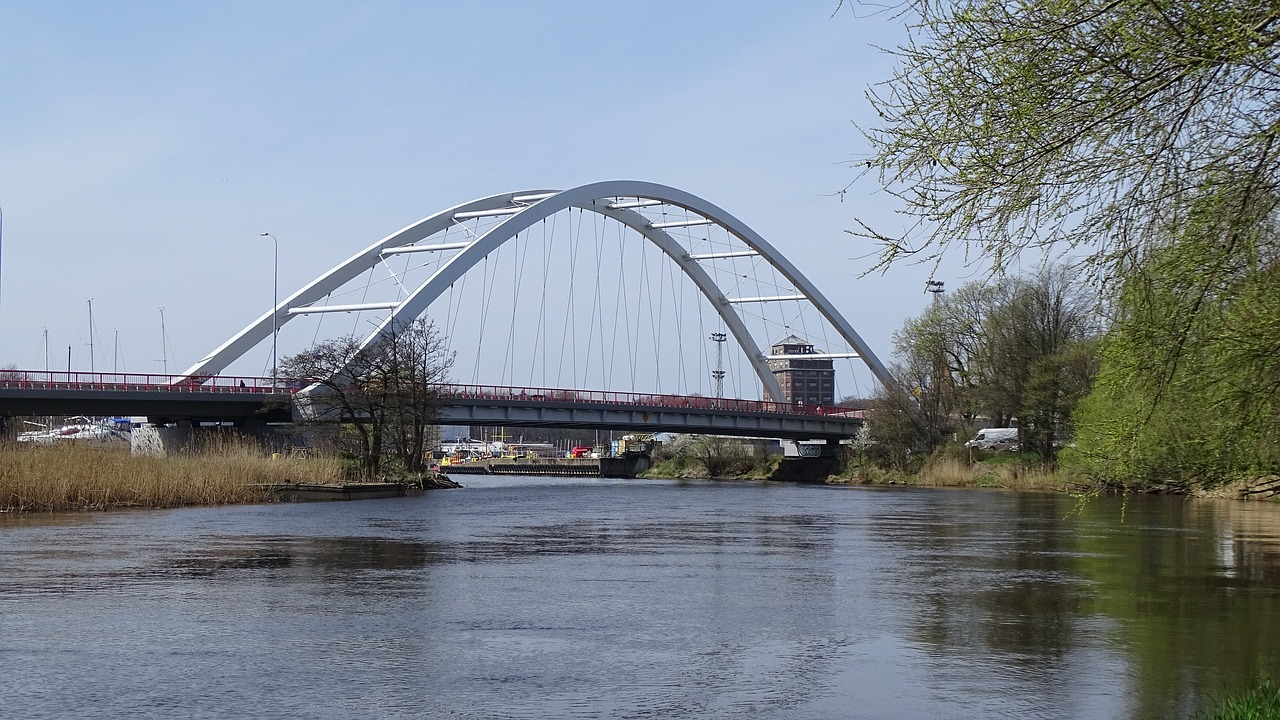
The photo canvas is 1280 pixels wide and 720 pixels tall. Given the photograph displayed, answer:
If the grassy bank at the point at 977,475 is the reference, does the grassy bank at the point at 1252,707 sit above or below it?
above

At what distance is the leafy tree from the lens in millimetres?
55438

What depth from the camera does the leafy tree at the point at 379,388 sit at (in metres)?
55.4

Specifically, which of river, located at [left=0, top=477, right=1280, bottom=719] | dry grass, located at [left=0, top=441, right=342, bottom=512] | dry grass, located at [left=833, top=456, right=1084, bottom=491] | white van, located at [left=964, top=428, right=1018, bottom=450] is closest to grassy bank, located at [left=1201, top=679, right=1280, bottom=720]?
river, located at [left=0, top=477, right=1280, bottom=719]

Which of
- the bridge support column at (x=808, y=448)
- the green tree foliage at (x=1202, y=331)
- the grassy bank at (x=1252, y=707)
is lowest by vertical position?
the bridge support column at (x=808, y=448)

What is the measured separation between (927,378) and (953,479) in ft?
25.0

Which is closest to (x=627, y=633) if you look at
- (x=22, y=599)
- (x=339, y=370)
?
(x=22, y=599)

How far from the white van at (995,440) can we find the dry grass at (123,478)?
133 feet

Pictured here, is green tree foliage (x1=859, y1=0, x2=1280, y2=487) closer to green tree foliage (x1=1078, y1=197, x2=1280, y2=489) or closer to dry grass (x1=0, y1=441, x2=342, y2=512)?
green tree foliage (x1=1078, y1=197, x2=1280, y2=489)

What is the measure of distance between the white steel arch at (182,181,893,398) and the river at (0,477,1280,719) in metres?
32.6

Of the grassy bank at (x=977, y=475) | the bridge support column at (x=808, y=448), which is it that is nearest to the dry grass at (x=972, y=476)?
the grassy bank at (x=977, y=475)

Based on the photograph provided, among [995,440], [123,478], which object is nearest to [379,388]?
[123,478]

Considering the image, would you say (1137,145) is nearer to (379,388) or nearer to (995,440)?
(379,388)

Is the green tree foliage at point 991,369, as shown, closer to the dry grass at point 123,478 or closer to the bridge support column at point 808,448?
the bridge support column at point 808,448

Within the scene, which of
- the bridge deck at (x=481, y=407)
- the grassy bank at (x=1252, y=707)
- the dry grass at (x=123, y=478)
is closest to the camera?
the grassy bank at (x=1252, y=707)
